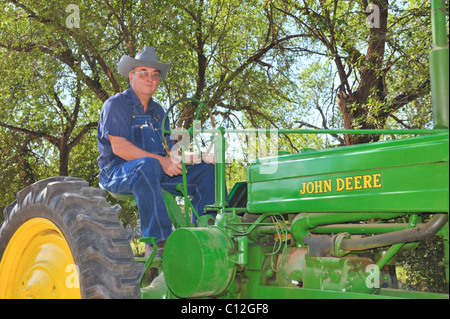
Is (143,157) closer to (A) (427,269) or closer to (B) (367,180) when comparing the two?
(B) (367,180)

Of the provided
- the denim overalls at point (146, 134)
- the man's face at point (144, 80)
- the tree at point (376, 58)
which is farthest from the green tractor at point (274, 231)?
the tree at point (376, 58)

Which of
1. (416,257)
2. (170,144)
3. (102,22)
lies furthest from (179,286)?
(102,22)

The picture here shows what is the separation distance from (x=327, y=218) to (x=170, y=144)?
1.62 metres

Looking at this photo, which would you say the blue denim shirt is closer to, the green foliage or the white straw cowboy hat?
the white straw cowboy hat

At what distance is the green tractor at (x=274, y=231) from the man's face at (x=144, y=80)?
98cm

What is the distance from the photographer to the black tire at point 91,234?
2.78 meters

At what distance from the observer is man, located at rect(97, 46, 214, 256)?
10.6 feet

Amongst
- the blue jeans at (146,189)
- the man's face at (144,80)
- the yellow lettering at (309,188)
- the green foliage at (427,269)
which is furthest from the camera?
the green foliage at (427,269)

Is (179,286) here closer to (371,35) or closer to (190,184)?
(190,184)

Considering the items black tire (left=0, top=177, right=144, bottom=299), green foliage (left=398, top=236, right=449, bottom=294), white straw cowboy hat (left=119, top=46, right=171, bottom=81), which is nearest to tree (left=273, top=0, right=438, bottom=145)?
green foliage (left=398, top=236, right=449, bottom=294)

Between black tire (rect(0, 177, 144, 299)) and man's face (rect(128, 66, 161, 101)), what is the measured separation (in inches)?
38.2

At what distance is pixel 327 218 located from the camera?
9.13 ft

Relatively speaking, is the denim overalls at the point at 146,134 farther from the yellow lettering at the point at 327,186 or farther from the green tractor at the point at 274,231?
the yellow lettering at the point at 327,186

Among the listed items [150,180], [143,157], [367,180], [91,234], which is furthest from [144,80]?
[367,180]
